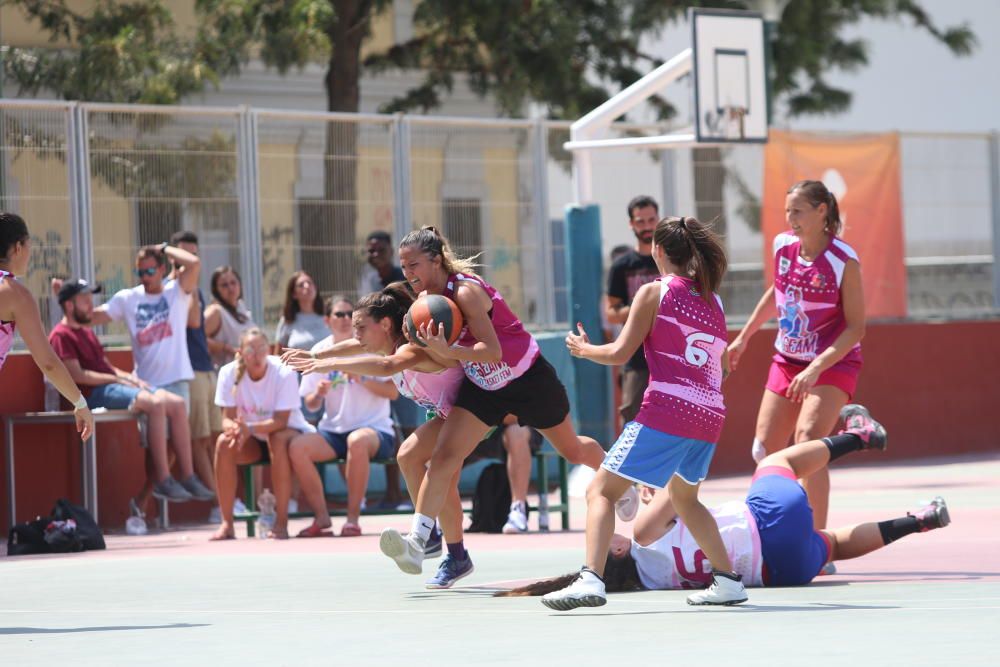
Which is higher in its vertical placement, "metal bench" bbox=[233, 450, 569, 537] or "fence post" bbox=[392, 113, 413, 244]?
"fence post" bbox=[392, 113, 413, 244]

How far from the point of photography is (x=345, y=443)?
507 inches

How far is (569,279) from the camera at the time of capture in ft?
53.2

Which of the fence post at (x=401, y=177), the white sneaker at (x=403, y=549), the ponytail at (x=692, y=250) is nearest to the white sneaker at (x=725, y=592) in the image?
the ponytail at (x=692, y=250)

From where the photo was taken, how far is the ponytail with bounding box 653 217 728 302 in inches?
301

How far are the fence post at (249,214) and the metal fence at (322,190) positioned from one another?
0.04ft

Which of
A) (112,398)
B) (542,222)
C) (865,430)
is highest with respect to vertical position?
(542,222)

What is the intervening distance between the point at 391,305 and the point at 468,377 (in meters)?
0.62

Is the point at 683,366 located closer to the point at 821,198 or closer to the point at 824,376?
the point at 824,376

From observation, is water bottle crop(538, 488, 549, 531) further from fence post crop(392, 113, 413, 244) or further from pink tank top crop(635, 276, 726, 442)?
pink tank top crop(635, 276, 726, 442)

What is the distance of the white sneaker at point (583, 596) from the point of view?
7.28 meters

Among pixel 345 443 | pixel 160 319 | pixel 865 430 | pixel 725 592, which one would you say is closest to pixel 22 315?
pixel 725 592

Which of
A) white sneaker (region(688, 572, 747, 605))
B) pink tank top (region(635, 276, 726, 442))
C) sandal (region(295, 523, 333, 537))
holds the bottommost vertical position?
sandal (region(295, 523, 333, 537))

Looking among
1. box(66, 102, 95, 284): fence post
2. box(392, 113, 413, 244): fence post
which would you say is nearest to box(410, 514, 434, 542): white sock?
box(66, 102, 95, 284): fence post

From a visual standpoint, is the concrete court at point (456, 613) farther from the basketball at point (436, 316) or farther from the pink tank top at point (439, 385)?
the basketball at point (436, 316)
